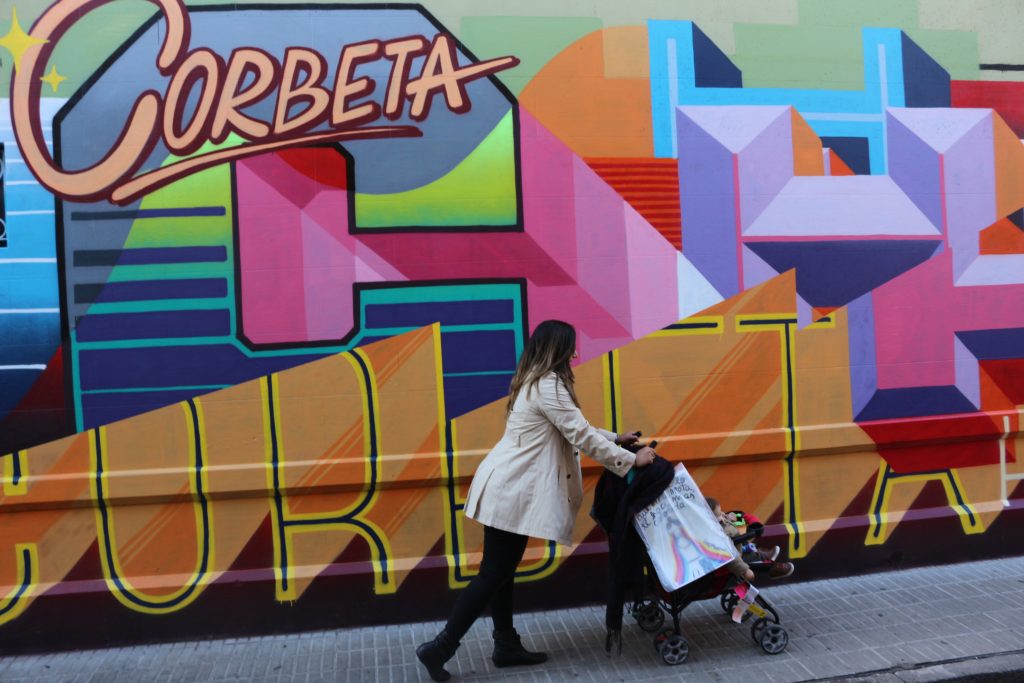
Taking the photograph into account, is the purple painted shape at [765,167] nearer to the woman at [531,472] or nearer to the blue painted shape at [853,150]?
the blue painted shape at [853,150]

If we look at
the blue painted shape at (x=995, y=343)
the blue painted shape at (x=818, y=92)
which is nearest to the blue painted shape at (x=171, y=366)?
the blue painted shape at (x=818, y=92)

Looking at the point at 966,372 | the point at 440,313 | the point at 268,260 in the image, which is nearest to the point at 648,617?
the point at 440,313

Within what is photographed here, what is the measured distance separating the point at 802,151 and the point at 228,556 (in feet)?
14.3

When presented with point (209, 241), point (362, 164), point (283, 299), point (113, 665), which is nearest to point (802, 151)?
point (362, 164)

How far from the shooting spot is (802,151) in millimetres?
5074

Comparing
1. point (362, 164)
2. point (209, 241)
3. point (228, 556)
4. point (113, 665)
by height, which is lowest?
point (113, 665)

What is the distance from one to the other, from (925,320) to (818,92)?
169cm

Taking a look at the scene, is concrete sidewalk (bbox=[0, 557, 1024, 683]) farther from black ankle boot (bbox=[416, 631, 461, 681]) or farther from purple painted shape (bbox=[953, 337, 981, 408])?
purple painted shape (bbox=[953, 337, 981, 408])

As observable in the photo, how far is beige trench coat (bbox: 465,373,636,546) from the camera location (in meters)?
3.88

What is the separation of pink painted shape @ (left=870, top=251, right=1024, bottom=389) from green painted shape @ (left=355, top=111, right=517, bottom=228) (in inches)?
101

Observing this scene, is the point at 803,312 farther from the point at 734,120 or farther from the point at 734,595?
the point at 734,595

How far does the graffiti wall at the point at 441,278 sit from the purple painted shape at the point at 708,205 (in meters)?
0.02

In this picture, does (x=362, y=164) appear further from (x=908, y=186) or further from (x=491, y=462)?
(x=908, y=186)

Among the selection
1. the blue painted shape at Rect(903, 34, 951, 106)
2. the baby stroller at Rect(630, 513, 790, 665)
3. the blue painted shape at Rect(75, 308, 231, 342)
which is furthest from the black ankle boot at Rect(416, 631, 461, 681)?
the blue painted shape at Rect(903, 34, 951, 106)
